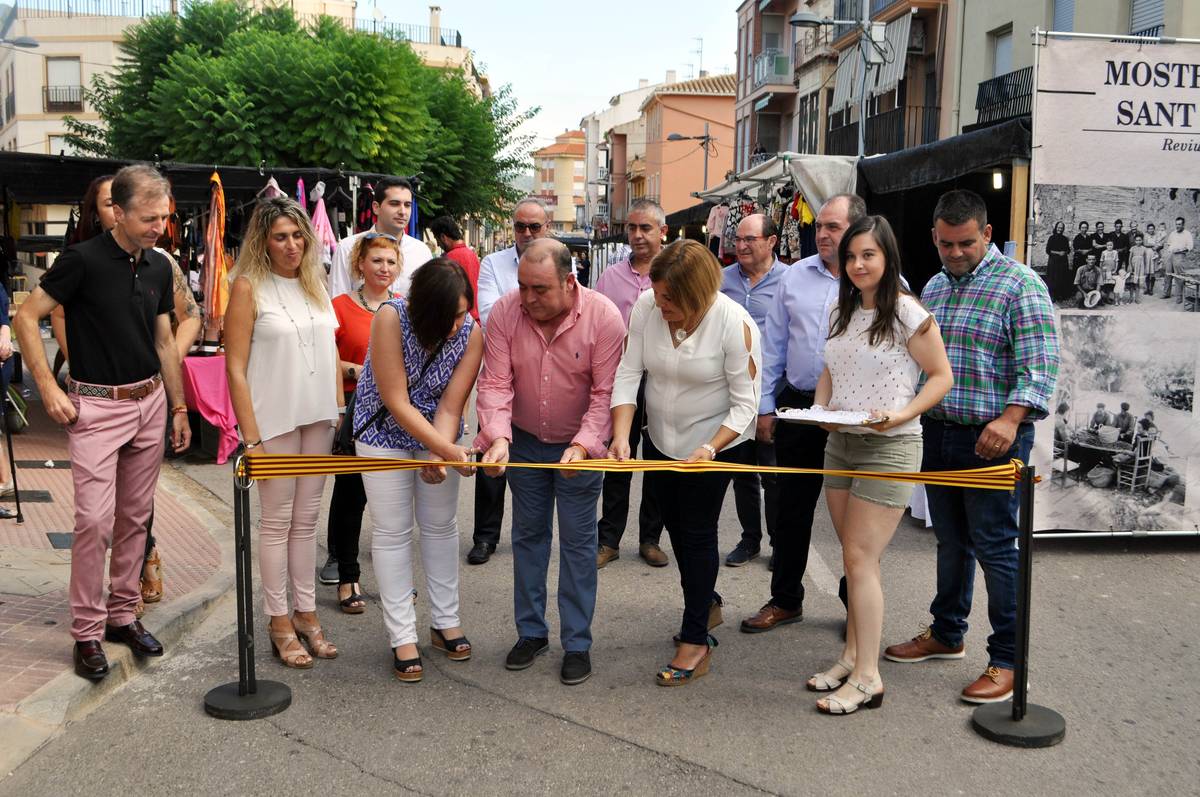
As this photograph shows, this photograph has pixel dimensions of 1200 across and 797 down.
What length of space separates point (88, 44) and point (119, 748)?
5244cm

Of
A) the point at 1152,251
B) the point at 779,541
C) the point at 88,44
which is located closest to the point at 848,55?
the point at 1152,251

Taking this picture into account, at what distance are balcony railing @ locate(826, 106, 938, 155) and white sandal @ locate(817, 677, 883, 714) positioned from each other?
2243 centimetres

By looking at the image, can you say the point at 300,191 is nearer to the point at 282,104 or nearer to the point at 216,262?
the point at 216,262

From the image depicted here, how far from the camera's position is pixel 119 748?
4.08 metres

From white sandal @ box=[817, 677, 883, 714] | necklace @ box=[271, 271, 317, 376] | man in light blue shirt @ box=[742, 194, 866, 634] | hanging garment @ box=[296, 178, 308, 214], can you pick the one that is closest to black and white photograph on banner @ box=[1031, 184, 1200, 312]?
man in light blue shirt @ box=[742, 194, 866, 634]

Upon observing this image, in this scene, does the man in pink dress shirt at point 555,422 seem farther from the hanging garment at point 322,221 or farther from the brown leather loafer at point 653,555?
the hanging garment at point 322,221

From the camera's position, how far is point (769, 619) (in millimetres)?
5500

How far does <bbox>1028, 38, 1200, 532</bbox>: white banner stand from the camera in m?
6.70

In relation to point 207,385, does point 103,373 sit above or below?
above

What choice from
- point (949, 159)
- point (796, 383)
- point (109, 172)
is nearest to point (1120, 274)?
point (949, 159)

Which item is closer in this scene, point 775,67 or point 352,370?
point 352,370

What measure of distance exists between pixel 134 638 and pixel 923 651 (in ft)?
11.2

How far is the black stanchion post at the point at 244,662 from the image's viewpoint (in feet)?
14.1

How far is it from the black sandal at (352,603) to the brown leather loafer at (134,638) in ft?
3.34
